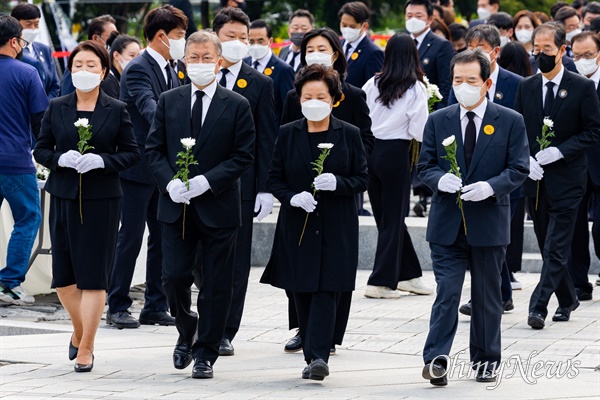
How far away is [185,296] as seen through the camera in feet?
28.9

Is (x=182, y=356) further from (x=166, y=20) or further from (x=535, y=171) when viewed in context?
(x=535, y=171)

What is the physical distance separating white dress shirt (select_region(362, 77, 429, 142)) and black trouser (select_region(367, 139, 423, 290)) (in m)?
0.10

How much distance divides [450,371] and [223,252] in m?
1.62

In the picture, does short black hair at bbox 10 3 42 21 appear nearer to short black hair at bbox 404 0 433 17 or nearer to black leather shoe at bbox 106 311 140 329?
short black hair at bbox 404 0 433 17

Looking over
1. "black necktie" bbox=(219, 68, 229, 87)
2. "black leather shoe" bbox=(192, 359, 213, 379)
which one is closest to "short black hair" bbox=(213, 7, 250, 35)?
"black necktie" bbox=(219, 68, 229, 87)

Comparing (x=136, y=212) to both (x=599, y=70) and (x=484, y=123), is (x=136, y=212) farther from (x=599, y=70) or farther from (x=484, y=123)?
(x=599, y=70)

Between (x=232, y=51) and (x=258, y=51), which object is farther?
(x=258, y=51)

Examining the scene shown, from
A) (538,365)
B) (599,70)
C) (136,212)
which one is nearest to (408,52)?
(599,70)

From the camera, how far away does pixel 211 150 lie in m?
8.72

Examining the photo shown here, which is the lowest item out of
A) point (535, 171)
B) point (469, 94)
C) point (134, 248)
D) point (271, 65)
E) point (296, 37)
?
point (134, 248)

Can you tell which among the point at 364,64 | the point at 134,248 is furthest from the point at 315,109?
the point at 364,64

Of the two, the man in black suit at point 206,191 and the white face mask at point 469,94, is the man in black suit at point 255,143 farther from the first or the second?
the white face mask at point 469,94

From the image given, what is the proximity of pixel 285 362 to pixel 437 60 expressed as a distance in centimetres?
522

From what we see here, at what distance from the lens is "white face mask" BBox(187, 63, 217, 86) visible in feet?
28.7
